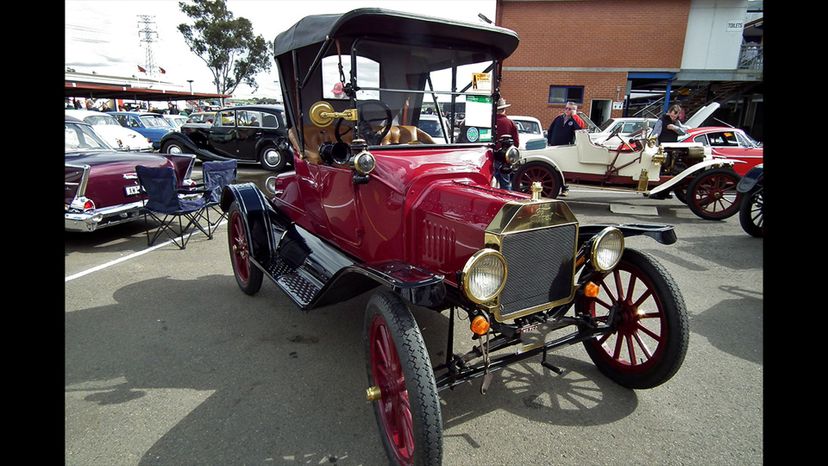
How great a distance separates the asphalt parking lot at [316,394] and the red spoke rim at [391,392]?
185mm

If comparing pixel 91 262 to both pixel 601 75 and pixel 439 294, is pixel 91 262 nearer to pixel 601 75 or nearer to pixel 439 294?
pixel 439 294

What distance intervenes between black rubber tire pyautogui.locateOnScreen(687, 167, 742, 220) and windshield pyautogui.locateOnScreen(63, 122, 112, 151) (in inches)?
373

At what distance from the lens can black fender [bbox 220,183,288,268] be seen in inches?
147

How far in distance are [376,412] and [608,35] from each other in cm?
2042

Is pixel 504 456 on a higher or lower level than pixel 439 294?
lower

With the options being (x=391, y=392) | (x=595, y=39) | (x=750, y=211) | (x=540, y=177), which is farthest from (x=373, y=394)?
(x=595, y=39)

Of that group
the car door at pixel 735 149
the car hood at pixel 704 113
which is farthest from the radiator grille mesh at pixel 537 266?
the car hood at pixel 704 113

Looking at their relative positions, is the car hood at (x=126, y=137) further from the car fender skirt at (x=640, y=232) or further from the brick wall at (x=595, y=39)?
the brick wall at (x=595, y=39)

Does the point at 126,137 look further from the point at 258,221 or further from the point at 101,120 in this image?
the point at 258,221

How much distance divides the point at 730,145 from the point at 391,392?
10108 millimetres

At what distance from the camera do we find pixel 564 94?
19.0 m
